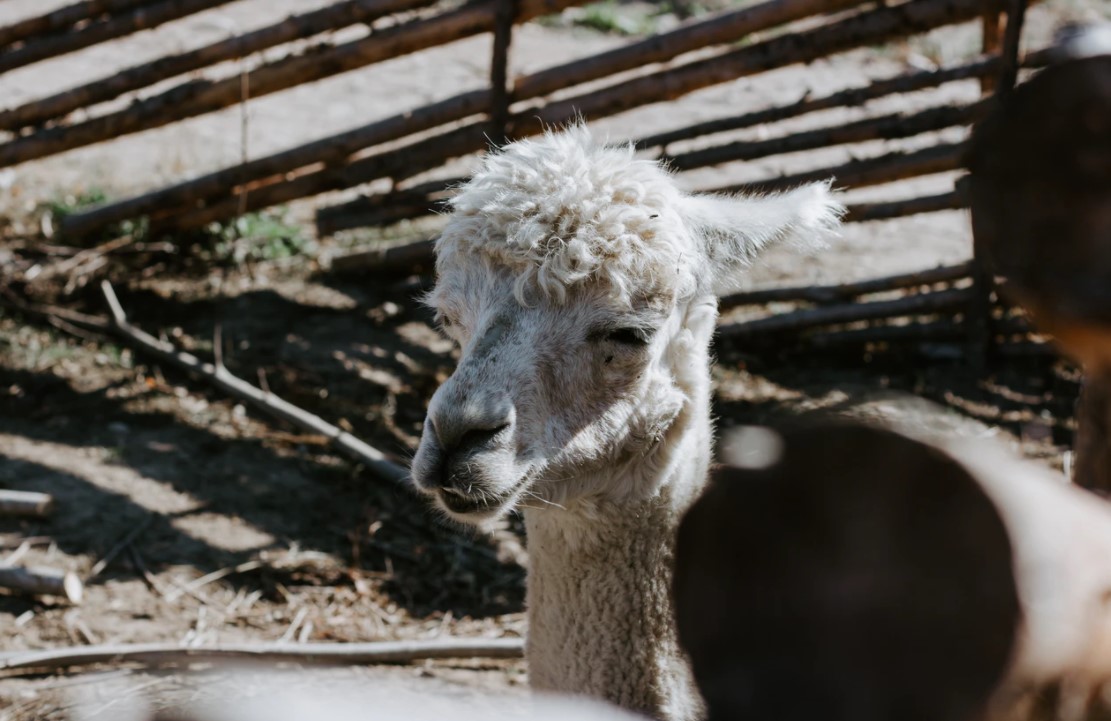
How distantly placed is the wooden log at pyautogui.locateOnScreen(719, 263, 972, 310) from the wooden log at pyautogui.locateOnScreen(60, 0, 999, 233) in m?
1.55

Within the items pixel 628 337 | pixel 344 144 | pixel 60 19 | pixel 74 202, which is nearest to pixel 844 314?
pixel 344 144

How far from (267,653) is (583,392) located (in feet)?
7.14

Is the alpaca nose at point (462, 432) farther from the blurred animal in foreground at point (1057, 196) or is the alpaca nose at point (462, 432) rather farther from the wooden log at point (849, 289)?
the wooden log at point (849, 289)

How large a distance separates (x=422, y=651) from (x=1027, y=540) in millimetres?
4067

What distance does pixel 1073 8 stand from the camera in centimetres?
1412

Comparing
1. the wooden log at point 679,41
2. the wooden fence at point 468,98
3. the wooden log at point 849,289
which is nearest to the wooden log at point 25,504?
the wooden fence at point 468,98

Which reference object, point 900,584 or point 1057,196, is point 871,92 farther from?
point 900,584

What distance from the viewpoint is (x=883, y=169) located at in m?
6.75

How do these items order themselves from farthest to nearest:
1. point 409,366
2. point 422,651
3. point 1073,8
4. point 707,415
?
point 1073,8
point 409,366
point 422,651
point 707,415

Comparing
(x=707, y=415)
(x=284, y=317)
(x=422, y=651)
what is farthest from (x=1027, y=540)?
(x=284, y=317)

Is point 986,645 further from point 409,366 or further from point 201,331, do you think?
point 201,331

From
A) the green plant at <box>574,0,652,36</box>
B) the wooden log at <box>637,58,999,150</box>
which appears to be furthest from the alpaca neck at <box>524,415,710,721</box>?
the green plant at <box>574,0,652,36</box>

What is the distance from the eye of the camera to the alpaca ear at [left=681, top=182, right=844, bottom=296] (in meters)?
3.53

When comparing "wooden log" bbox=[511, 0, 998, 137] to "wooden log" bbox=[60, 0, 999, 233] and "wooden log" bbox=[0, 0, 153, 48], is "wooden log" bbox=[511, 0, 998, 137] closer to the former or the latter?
"wooden log" bbox=[60, 0, 999, 233]
